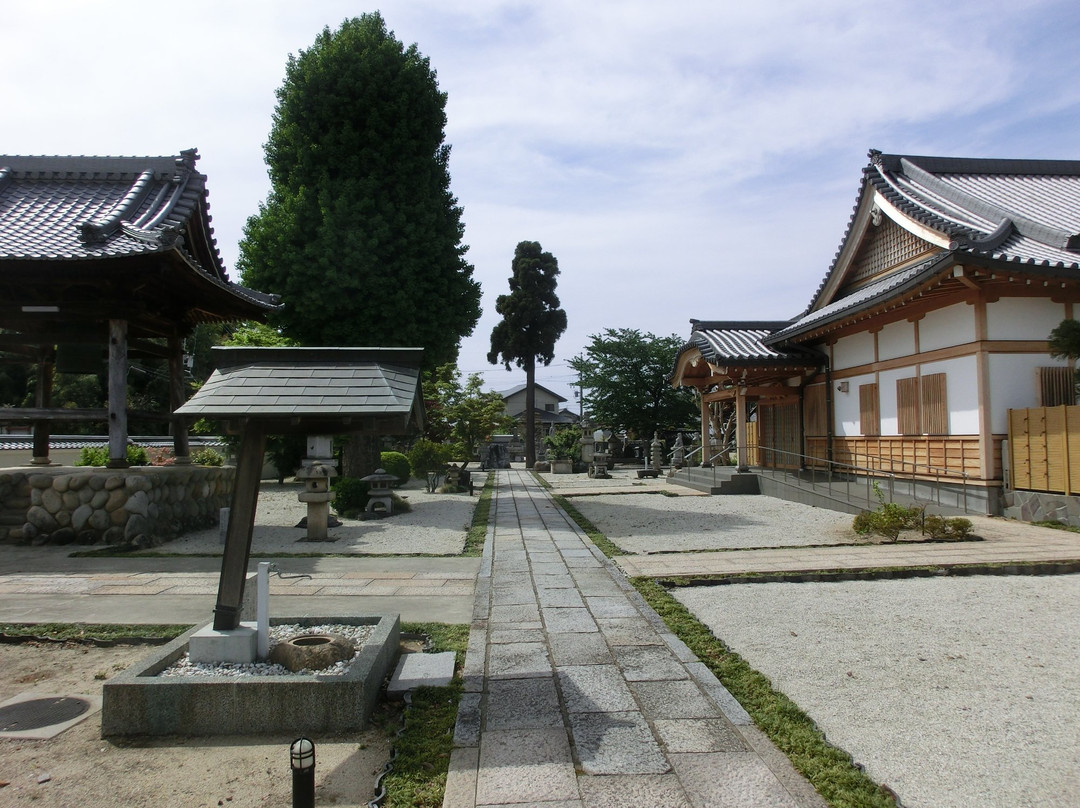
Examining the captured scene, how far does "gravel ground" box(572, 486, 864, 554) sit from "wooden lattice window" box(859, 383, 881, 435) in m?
2.09

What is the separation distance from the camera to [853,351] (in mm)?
15086

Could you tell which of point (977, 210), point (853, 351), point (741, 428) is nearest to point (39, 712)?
point (853, 351)

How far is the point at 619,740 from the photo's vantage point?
3.40 meters

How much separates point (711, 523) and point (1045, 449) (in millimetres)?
4864

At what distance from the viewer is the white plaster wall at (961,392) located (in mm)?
11000

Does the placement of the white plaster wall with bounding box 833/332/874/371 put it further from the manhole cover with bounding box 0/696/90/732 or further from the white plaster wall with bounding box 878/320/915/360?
the manhole cover with bounding box 0/696/90/732

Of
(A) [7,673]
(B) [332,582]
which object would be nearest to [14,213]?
(B) [332,582]

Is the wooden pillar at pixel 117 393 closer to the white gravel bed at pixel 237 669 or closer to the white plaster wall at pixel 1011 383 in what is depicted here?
the white gravel bed at pixel 237 669

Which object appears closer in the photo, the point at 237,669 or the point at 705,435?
the point at 237,669

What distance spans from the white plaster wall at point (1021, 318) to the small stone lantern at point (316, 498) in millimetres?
10362

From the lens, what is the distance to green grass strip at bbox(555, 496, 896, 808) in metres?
2.87

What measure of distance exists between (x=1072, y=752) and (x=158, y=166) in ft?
47.8

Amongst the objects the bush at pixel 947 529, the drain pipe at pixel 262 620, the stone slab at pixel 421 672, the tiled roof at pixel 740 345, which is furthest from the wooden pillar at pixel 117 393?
the tiled roof at pixel 740 345

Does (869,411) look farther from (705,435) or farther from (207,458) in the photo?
(207,458)
